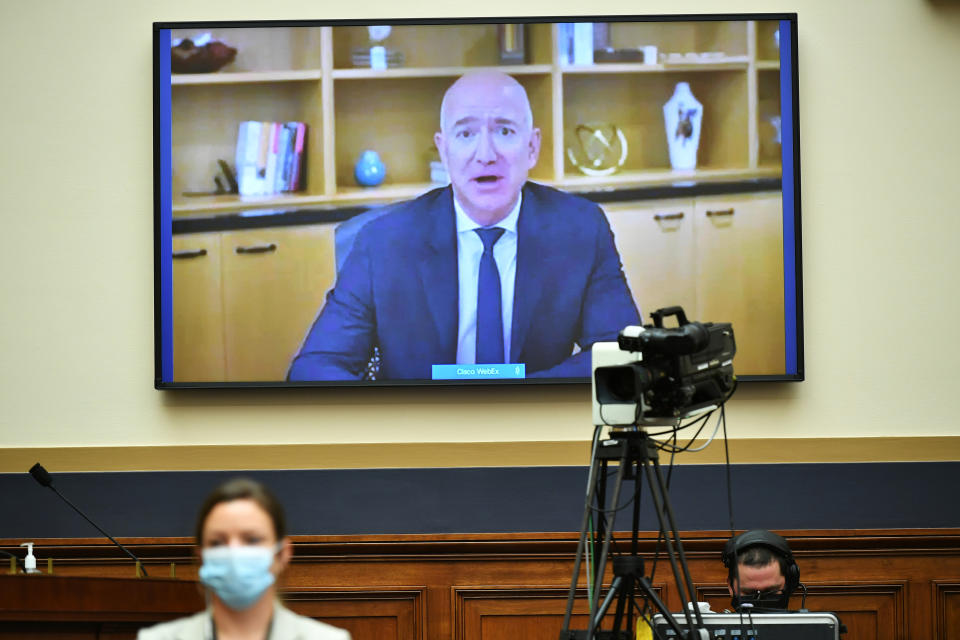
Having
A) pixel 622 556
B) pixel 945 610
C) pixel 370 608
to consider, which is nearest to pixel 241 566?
pixel 622 556

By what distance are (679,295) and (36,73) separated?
268 cm

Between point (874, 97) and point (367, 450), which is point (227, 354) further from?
point (874, 97)

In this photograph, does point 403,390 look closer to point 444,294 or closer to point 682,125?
point 444,294

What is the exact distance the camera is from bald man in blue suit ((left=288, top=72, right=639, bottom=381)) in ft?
15.0

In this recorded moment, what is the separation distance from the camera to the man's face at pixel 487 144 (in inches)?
182

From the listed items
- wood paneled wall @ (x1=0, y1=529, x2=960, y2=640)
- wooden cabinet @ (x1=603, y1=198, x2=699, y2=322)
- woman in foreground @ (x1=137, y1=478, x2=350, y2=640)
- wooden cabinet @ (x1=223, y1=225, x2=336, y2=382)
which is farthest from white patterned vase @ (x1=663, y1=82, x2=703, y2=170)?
woman in foreground @ (x1=137, y1=478, x2=350, y2=640)

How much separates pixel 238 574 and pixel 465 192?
2856 mm

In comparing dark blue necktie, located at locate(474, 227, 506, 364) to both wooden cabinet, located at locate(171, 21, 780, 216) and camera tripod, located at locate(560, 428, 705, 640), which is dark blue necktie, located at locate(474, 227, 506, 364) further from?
camera tripod, located at locate(560, 428, 705, 640)

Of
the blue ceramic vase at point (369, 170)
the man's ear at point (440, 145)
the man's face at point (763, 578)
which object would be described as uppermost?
the man's ear at point (440, 145)

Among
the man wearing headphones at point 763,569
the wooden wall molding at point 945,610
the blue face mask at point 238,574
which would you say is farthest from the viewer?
the wooden wall molding at point 945,610

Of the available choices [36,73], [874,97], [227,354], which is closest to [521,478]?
[227,354]

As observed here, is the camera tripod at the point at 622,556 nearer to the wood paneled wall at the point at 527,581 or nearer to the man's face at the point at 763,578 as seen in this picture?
the man's face at the point at 763,578

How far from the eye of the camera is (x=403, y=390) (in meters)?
4.61

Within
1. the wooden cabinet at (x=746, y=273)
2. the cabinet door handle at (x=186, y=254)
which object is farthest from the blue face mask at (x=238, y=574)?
the wooden cabinet at (x=746, y=273)
